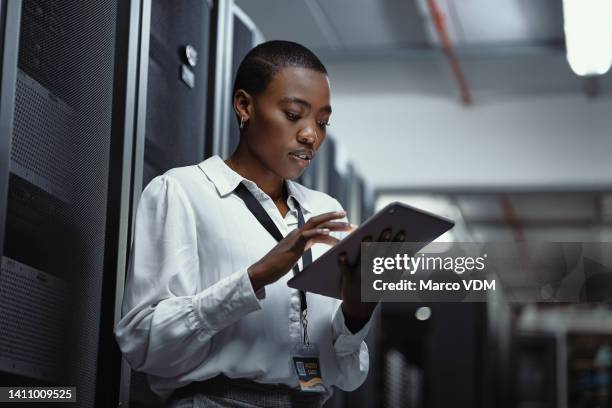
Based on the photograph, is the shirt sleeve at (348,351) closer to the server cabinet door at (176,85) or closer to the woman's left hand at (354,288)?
the woman's left hand at (354,288)

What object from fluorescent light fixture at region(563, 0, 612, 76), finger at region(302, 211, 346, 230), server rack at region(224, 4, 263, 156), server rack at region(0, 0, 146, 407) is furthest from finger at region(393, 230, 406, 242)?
fluorescent light fixture at region(563, 0, 612, 76)

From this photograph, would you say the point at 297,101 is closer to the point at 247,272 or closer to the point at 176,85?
the point at 247,272

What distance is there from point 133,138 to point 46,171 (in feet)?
1.07

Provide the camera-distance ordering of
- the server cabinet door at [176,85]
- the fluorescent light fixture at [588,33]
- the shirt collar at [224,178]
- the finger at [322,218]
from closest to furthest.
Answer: the finger at [322,218]
the shirt collar at [224,178]
the server cabinet door at [176,85]
the fluorescent light fixture at [588,33]

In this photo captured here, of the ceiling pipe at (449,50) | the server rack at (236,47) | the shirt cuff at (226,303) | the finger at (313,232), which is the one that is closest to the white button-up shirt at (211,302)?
the shirt cuff at (226,303)

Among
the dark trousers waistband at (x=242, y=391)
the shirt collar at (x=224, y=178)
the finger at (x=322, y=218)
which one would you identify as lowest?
the dark trousers waistband at (x=242, y=391)

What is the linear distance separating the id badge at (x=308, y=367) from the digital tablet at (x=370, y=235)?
0.35ft

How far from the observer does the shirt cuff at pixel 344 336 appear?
140 cm

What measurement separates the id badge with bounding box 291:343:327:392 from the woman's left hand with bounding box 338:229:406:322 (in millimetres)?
81

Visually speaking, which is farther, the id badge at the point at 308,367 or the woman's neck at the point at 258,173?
the woman's neck at the point at 258,173

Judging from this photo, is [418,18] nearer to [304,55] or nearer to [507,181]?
[507,181]

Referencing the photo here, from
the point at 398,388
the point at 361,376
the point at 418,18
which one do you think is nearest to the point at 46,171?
the point at 361,376

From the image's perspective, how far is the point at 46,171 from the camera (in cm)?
151

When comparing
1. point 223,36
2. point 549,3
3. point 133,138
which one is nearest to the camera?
point 133,138
